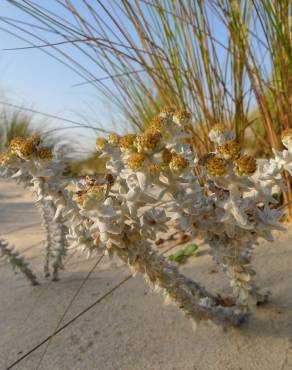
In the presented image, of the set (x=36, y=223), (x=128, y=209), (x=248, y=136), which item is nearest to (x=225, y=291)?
(x=128, y=209)

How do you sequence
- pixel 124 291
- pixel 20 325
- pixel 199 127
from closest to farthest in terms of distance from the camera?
pixel 20 325
pixel 124 291
pixel 199 127

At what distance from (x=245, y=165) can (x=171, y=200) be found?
0.66 ft

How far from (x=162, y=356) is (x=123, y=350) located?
4.6 inches

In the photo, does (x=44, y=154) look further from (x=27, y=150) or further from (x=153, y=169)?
(x=153, y=169)

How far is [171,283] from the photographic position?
3.08 ft

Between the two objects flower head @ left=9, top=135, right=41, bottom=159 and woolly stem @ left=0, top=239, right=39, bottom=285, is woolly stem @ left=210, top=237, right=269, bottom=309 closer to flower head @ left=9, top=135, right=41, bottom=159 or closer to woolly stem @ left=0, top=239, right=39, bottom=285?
flower head @ left=9, top=135, right=41, bottom=159

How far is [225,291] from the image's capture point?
1.31 m

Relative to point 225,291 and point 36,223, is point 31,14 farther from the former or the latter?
point 36,223

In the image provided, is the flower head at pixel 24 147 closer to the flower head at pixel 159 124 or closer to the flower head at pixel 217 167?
the flower head at pixel 159 124

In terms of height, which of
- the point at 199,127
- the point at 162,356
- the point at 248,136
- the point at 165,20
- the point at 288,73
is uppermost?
the point at 165,20

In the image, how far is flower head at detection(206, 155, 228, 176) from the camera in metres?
0.72

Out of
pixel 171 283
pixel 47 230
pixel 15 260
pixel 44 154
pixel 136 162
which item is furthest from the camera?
pixel 47 230

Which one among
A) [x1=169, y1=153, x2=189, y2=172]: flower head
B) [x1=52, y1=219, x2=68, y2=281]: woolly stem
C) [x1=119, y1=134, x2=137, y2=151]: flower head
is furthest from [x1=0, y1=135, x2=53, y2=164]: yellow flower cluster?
[x1=52, y1=219, x2=68, y2=281]: woolly stem

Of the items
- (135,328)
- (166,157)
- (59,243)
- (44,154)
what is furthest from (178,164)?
(59,243)
